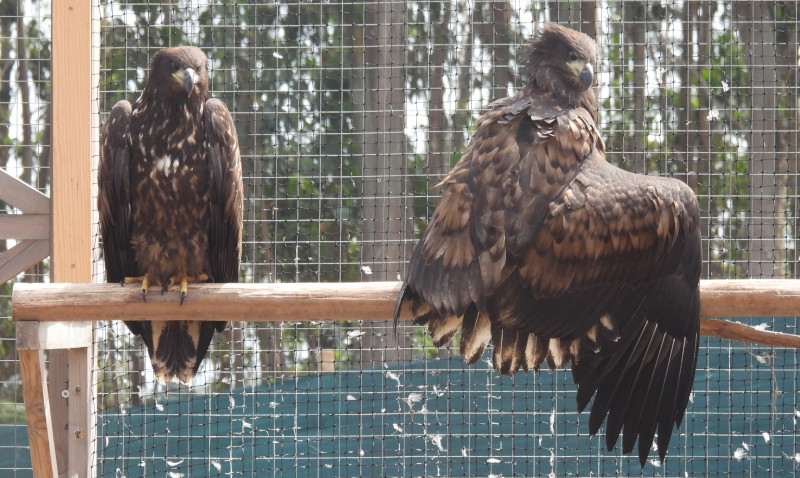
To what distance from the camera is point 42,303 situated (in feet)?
9.55

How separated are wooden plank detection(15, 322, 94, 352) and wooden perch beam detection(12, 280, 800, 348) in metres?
0.08

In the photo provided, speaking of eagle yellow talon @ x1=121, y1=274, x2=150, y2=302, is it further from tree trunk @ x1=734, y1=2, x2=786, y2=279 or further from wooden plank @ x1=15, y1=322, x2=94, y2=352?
tree trunk @ x1=734, y1=2, x2=786, y2=279

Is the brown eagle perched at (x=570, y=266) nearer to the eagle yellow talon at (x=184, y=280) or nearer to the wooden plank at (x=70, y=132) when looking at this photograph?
the eagle yellow talon at (x=184, y=280)

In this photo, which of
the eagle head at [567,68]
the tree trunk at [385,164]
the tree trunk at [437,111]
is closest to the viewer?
the eagle head at [567,68]

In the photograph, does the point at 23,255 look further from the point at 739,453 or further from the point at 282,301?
the point at 739,453

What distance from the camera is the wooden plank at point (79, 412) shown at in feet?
11.2

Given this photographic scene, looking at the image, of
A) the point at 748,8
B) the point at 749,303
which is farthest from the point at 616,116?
the point at 749,303

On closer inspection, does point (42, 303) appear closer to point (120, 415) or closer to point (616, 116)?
point (120, 415)

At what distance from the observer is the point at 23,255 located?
11.4 ft

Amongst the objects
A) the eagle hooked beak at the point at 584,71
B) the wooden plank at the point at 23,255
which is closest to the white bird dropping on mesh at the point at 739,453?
the eagle hooked beak at the point at 584,71

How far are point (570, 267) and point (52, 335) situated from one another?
175cm

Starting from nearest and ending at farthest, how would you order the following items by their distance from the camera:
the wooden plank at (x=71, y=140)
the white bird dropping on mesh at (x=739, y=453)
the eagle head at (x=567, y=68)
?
the eagle head at (x=567, y=68) → the wooden plank at (x=71, y=140) → the white bird dropping on mesh at (x=739, y=453)

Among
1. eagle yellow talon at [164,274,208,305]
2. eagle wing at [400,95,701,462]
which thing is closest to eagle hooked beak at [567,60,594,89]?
eagle wing at [400,95,701,462]

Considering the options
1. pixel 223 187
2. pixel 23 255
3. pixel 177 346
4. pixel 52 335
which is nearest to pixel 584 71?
pixel 223 187
